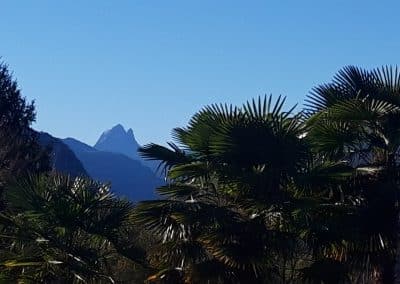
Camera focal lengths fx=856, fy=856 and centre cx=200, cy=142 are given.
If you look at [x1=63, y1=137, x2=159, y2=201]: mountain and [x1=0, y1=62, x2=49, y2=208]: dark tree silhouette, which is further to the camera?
[x1=63, y1=137, x2=159, y2=201]: mountain

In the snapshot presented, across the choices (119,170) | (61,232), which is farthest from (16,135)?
(119,170)

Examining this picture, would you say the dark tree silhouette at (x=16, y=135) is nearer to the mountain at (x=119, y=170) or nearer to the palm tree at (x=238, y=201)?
the palm tree at (x=238, y=201)

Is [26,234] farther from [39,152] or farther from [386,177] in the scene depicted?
[39,152]

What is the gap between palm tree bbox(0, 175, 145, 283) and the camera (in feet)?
37.9

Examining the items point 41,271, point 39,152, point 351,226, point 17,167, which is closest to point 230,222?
point 351,226

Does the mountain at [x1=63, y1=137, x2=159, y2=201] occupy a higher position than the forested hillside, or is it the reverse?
the mountain at [x1=63, y1=137, x2=159, y2=201]

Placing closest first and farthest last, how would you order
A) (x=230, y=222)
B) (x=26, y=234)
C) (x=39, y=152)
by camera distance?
(x=230, y=222)
(x=26, y=234)
(x=39, y=152)

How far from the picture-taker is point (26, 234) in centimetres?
1178

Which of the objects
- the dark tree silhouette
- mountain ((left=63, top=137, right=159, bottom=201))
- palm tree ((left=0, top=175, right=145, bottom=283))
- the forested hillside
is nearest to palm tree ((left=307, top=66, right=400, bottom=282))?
the forested hillside

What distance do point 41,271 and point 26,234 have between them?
0.56 meters

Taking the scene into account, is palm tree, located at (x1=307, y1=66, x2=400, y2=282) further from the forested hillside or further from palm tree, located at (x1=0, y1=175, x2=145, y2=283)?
palm tree, located at (x1=0, y1=175, x2=145, y2=283)

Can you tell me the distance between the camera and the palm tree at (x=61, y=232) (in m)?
11.5

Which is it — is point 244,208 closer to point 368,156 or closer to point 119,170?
point 368,156

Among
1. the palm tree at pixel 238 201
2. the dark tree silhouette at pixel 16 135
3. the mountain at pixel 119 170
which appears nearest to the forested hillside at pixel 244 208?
the palm tree at pixel 238 201
